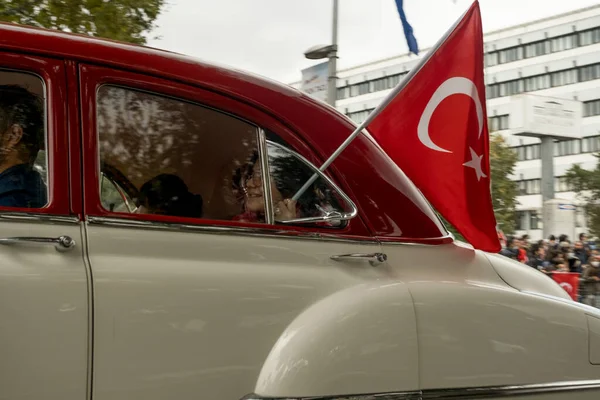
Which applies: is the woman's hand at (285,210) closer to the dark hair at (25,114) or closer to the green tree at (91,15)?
the dark hair at (25,114)

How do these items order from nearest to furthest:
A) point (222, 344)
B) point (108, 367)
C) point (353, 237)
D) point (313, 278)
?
1. point (108, 367)
2. point (222, 344)
3. point (313, 278)
4. point (353, 237)

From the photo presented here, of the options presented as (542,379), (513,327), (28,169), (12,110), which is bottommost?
(542,379)

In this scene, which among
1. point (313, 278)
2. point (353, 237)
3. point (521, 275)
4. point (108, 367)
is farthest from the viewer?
point (521, 275)

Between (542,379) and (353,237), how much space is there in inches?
33.9

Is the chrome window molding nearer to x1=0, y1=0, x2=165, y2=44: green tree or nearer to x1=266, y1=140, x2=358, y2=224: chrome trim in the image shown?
x1=266, y1=140, x2=358, y2=224: chrome trim

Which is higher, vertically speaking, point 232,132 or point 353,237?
point 232,132

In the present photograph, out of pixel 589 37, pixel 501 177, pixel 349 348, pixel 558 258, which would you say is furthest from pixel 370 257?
pixel 589 37

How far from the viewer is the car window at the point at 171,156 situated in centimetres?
259

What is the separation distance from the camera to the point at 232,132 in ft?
9.27

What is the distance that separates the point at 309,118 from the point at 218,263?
71cm

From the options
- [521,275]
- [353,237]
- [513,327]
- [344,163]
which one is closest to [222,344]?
[353,237]

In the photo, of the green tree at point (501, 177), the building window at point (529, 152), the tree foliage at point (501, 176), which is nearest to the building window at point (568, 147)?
the building window at point (529, 152)

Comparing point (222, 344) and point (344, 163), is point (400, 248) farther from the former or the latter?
point (222, 344)

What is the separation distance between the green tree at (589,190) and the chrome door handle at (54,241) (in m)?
51.4
